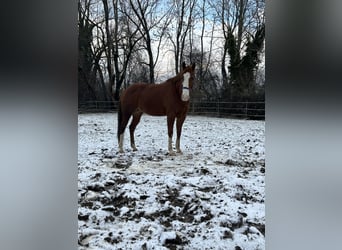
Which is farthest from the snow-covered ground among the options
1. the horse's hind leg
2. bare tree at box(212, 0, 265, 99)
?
bare tree at box(212, 0, 265, 99)

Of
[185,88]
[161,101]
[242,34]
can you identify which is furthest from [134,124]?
[242,34]

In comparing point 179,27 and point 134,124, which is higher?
point 179,27

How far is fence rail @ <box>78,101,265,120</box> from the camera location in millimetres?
1053

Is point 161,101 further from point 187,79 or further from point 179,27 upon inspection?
point 179,27

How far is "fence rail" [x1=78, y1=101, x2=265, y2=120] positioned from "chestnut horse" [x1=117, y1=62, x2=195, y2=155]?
4 cm

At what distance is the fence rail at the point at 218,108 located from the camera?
1053 mm

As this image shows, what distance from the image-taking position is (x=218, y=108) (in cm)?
127

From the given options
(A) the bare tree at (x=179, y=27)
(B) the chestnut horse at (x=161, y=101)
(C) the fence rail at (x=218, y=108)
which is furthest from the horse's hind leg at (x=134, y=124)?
(A) the bare tree at (x=179, y=27)

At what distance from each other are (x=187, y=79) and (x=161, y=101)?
0.16 metres

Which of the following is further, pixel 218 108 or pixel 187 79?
pixel 218 108

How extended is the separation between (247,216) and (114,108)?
59 centimetres
